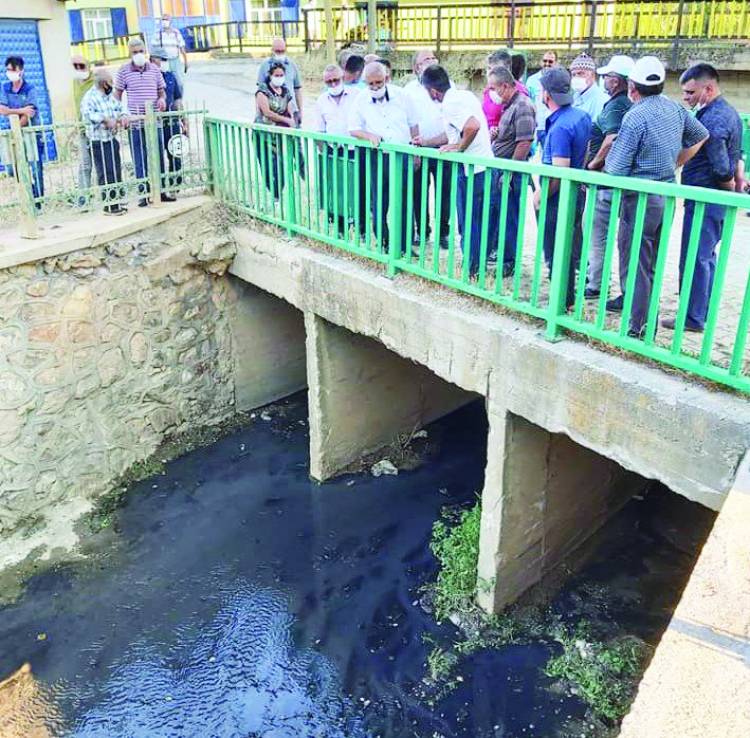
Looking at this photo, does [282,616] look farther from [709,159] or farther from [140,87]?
[140,87]

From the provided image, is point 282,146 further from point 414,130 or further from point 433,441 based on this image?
point 433,441

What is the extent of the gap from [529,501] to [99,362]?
15.5 feet

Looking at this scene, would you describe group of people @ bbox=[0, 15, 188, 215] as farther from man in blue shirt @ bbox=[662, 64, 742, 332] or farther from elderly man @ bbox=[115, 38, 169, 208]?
man in blue shirt @ bbox=[662, 64, 742, 332]

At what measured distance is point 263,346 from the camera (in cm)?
982

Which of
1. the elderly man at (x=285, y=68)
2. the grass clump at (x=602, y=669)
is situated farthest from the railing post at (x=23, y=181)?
the grass clump at (x=602, y=669)

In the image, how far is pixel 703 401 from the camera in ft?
14.4

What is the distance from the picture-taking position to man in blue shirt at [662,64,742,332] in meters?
5.02

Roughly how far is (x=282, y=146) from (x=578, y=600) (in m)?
5.13

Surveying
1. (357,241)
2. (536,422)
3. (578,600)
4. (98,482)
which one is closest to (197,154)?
(357,241)

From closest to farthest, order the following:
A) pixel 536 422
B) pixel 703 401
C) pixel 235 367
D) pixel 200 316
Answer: pixel 703 401, pixel 536 422, pixel 200 316, pixel 235 367

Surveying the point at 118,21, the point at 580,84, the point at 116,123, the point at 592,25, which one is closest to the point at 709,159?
the point at 580,84

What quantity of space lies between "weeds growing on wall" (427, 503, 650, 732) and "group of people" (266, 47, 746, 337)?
264cm

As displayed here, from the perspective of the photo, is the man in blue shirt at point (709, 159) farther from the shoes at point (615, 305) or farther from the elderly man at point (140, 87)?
the elderly man at point (140, 87)

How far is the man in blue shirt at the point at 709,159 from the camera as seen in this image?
5023 millimetres
